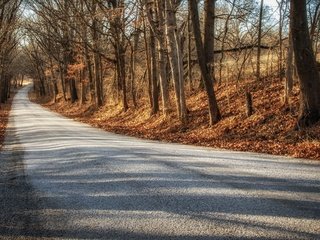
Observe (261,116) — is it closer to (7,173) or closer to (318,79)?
(318,79)

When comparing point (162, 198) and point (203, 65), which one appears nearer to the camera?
point (162, 198)

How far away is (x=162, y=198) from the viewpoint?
654 cm

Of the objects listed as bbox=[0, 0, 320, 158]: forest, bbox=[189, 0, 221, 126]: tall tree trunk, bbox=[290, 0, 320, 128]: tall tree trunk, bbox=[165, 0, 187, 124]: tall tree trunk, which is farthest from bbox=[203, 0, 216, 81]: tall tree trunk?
bbox=[290, 0, 320, 128]: tall tree trunk

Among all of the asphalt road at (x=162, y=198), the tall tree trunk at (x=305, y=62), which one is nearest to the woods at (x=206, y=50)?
the tall tree trunk at (x=305, y=62)

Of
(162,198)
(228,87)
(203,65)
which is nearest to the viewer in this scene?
(162,198)

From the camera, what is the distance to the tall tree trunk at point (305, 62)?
1184 centimetres

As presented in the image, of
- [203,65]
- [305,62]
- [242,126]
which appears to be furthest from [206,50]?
[305,62]

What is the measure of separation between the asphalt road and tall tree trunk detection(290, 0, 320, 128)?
105 inches

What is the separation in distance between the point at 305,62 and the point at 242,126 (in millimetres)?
3932

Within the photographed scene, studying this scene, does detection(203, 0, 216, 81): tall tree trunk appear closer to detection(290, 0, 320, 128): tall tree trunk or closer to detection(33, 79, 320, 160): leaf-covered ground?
detection(33, 79, 320, 160): leaf-covered ground

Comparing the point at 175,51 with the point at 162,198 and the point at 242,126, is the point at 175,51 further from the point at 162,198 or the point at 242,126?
the point at 162,198

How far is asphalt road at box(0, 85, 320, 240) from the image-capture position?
519 cm

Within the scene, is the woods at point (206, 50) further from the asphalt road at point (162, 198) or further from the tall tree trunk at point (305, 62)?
the asphalt road at point (162, 198)

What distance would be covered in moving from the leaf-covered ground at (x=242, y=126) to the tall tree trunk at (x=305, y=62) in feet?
2.12
